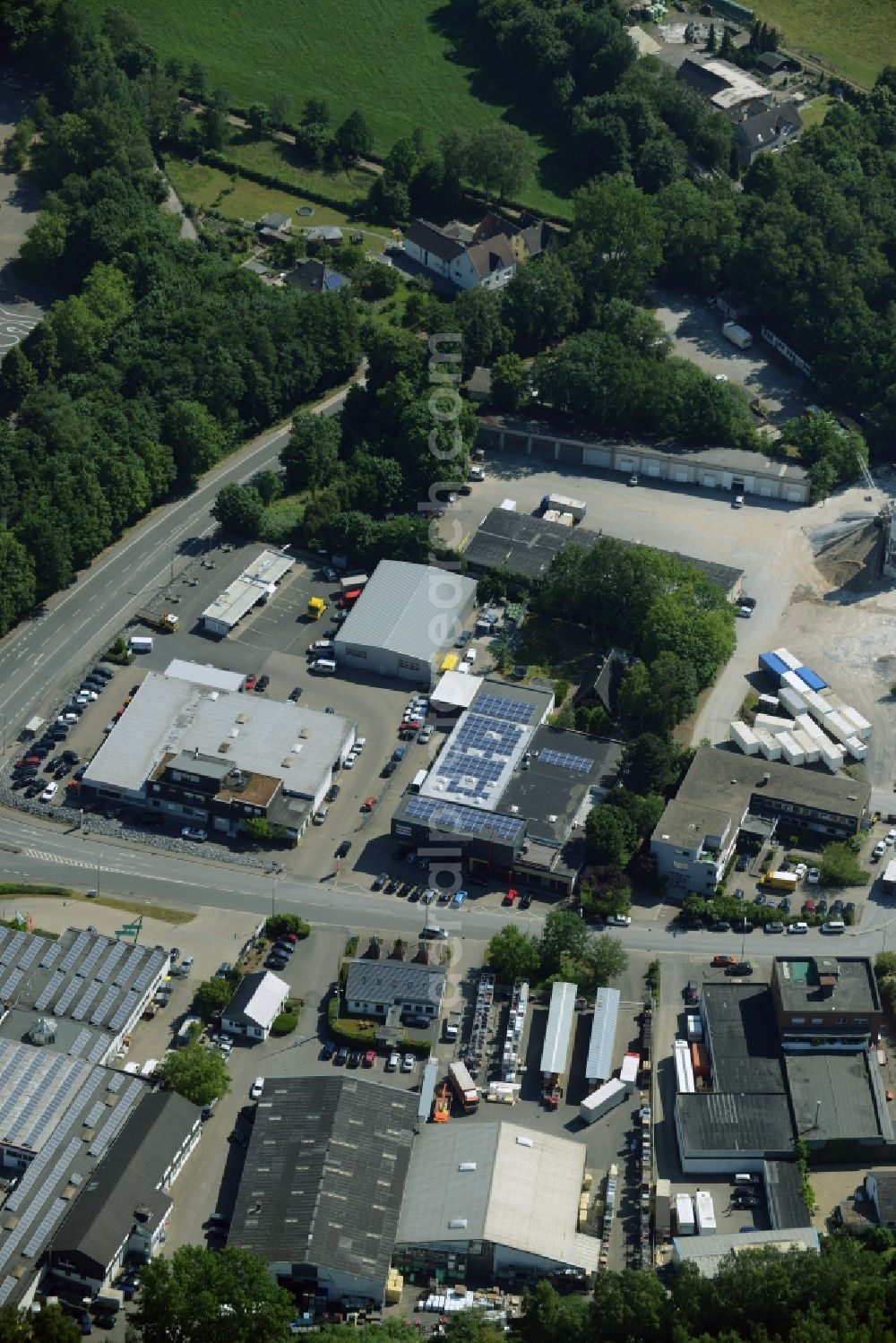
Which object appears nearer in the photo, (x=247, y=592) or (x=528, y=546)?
(x=247, y=592)

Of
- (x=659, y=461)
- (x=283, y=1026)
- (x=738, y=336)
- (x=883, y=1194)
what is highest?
(x=738, y=336)

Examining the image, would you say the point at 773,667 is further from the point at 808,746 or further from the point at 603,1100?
the point at 603,1100

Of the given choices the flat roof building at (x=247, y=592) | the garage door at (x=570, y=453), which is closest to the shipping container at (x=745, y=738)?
the garage door at (x=570, y=453)

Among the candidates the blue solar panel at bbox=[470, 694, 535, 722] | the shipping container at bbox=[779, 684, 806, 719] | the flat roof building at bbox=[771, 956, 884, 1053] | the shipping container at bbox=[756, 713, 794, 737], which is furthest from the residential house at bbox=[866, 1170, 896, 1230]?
the blue solar panel at bbox=[470, 694, 535, 722]

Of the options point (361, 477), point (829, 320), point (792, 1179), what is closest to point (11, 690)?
point (361, 477)

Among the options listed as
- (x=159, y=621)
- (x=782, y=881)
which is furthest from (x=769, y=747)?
(x=159, y=621)

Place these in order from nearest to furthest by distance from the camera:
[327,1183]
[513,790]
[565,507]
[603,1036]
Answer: [327,1183]
[603,1036]
[513,790]
[565,507]

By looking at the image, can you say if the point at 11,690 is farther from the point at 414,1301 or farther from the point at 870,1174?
the point at 870,1174

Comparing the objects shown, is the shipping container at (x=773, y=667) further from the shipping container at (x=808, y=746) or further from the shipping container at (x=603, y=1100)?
the shipping container at (x=603, y=1100)
